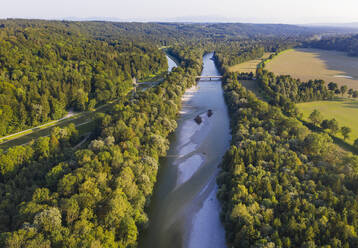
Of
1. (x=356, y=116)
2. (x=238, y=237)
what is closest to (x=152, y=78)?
(x=356, y=116)

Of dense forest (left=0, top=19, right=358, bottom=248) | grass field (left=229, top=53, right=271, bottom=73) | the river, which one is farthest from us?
grass field (left=229, top=53, right=271, bottom=73)

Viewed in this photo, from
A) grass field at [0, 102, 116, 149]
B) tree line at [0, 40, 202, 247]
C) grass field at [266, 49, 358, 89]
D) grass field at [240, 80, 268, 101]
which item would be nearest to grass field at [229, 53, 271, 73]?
grass field at [266, 49, 358, 89]

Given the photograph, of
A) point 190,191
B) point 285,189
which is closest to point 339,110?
point 285,189

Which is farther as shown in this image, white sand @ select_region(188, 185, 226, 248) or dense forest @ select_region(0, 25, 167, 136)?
dense forest @ select_region(0, 25, 167, 136)

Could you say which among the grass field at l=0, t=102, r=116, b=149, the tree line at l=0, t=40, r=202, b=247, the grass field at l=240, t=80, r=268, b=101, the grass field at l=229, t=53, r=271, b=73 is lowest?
the grass field at l=0, t=102, r=116, b=149

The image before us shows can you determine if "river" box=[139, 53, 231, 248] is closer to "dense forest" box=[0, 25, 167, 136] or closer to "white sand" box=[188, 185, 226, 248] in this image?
"white sand" box=[188, 185, 226, 248]

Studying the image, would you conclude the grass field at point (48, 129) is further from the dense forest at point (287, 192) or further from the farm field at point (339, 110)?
the farm field at point (339, 110)
